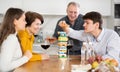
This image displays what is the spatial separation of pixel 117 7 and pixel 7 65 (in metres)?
2.59

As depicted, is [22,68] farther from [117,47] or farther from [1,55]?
[117,47]

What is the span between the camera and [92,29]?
240 cm

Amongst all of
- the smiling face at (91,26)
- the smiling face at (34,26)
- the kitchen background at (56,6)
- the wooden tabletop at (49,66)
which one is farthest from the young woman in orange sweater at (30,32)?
the kitchen background at (56,6)

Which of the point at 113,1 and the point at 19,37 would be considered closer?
the point at 19,37

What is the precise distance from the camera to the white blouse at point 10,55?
1.85 metres

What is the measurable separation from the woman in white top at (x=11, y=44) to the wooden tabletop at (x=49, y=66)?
68mm

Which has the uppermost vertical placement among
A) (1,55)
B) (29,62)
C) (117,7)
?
(117,7)

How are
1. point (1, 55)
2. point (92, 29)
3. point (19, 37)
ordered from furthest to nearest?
1. point (92, 29)
2. point (19, 37)
3. point (1, 55)

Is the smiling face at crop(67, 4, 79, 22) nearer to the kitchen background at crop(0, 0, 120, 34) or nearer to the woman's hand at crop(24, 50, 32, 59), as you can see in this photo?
the kitchen background at crop(0, 0, 120, 34)

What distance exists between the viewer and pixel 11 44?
1915mm

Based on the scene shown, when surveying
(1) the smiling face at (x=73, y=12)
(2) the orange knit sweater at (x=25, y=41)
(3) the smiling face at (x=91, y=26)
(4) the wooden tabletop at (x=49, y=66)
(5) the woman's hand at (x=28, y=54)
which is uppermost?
(1) the smiling face at (x=73, y=12)

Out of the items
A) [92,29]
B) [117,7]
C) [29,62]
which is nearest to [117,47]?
[92,29]

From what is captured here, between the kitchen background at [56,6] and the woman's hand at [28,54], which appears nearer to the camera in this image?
the woman's hand at [28,54]

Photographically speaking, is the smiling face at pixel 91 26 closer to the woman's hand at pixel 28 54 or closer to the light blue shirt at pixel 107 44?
the light blue shirt at pixel 107 44
